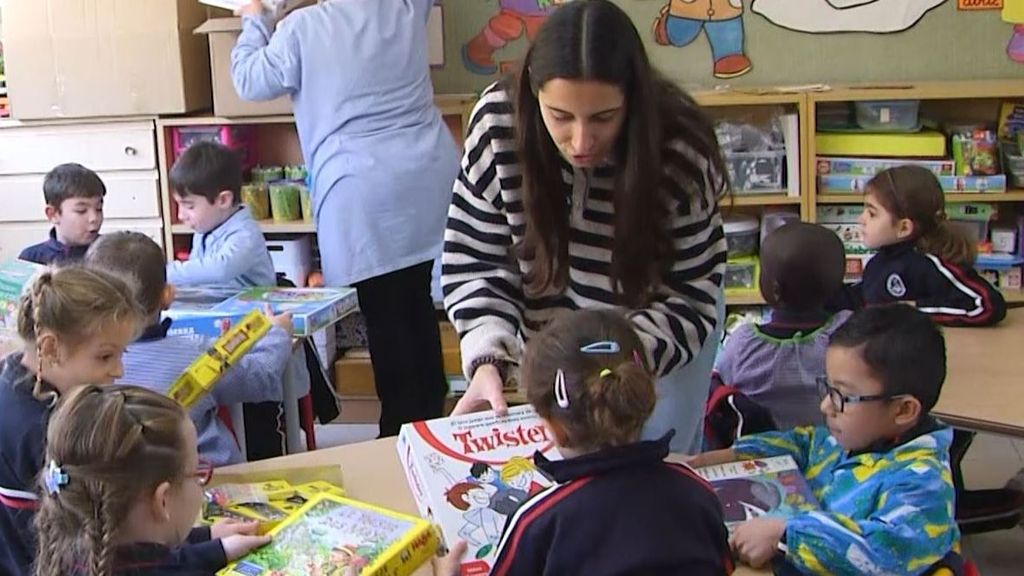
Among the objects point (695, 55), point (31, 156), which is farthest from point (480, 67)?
point (31, 156)

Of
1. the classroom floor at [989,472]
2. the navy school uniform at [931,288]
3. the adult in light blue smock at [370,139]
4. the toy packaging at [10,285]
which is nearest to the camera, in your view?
the toy packaging at [10,285]

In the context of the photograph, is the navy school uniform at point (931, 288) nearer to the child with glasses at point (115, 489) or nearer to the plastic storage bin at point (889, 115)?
the plastic storage bin at point (889, 115)

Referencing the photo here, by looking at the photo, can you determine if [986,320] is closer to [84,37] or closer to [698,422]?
[698,422]

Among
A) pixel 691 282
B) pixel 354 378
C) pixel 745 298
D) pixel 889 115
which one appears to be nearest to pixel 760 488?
pixel 691 282

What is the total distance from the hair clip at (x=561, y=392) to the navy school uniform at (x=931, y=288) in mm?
1562

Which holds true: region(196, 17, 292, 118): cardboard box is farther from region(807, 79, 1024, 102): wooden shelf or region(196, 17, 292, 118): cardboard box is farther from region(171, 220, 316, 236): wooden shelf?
region(807, 79, 1024, 102): wooden shelf

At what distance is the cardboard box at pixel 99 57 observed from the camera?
3613mm

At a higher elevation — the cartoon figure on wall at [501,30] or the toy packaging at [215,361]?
the cartoon figure on wall at [501,30]

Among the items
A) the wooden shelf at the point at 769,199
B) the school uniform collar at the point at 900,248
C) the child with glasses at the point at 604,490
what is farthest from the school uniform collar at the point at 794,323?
the wooden shelf at the point at 769,199

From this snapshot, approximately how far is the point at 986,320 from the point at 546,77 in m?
1.58

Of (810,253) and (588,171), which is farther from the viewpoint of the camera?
(810,253)

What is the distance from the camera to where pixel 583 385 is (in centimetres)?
130

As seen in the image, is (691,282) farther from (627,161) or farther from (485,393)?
(485,393)

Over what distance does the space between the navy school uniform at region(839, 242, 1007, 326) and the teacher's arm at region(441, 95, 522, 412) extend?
129cm
